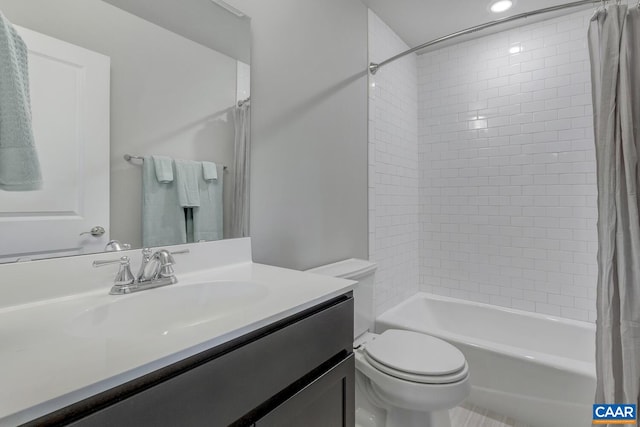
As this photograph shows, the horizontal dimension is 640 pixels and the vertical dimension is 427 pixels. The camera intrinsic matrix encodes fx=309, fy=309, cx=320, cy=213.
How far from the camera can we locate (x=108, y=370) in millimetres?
461

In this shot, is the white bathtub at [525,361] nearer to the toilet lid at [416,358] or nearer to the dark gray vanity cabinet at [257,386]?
the toilet lid at [416,358]

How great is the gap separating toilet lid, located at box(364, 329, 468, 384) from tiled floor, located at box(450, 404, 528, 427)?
2.04ft

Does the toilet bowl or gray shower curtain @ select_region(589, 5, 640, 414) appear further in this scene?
gray shower curtain @ select_region(589, 5, 640, 414)

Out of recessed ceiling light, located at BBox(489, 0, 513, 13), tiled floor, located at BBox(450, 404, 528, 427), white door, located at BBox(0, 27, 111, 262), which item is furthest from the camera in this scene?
recessed ceiling light, located at BBox(489, 0, 513, 13)

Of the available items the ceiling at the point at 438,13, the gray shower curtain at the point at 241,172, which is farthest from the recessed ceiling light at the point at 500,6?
the gray shower curtain at the point at 241,172

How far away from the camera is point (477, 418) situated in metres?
1.76

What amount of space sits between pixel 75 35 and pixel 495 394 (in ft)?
8.04

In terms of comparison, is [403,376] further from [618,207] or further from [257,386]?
[618,207]

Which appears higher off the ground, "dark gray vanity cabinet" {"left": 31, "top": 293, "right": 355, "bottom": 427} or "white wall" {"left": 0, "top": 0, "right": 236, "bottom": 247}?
"white wall" {"left": 0, "top": 0, "right": 236, "bottom": 247}

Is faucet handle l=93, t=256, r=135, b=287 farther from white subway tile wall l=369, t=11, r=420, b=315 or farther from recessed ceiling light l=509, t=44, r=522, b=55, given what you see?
recessed ceiling light l=509, t=44, r=522, b=55

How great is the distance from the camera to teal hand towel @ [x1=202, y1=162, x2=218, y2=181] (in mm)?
1206

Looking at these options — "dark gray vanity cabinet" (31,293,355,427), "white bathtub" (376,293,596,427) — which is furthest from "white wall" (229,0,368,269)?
"white bathtub" (376,293,596,427)

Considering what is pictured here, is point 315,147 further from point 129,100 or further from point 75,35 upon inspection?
point 75,35

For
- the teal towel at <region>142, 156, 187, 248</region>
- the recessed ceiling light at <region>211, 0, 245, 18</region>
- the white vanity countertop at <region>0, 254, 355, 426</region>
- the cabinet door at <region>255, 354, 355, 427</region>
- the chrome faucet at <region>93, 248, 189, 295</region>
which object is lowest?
the cabinet door at <region>255, 354, 355, 427</region>
